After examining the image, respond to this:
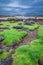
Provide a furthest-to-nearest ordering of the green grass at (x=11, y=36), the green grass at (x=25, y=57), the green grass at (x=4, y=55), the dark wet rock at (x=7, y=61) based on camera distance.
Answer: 1. the green grass at (x=11, y=36)
2. the green grass at (x=4, y=55)
3. the dark wet rock at (x=7, y=61)
4. the green grass at (x=25, y=57)

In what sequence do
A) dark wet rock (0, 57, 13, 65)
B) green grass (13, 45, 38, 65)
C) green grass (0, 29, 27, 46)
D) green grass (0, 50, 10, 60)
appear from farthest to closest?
green grass (0, 29, 27, 46), green grass (0, 50, 10, 60), dark wet rock (0, 57, 13, 65), green grass (13, 45, 38, 65)

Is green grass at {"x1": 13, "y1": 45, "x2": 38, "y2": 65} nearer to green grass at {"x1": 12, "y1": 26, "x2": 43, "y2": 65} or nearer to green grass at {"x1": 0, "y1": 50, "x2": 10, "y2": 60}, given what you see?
green grass at {"x1": 12, "y1": 26, "x2": 43, "y2": 65}

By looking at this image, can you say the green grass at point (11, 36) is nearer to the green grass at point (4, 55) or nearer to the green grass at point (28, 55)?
the green grass at point (4, 55)

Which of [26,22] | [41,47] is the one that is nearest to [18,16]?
[26,22]

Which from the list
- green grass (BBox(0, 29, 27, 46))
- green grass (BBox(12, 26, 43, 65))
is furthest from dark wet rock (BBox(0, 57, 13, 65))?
green grass (BBox(0, 29, 27, 46))

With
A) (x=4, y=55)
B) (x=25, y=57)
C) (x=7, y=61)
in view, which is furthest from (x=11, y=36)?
(x=25, y=57)

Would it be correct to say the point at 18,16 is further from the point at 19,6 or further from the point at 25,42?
the point at 25,42

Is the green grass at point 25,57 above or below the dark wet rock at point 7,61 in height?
above

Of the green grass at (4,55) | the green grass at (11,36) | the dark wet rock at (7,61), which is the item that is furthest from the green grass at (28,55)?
the green grass at (11,36)
